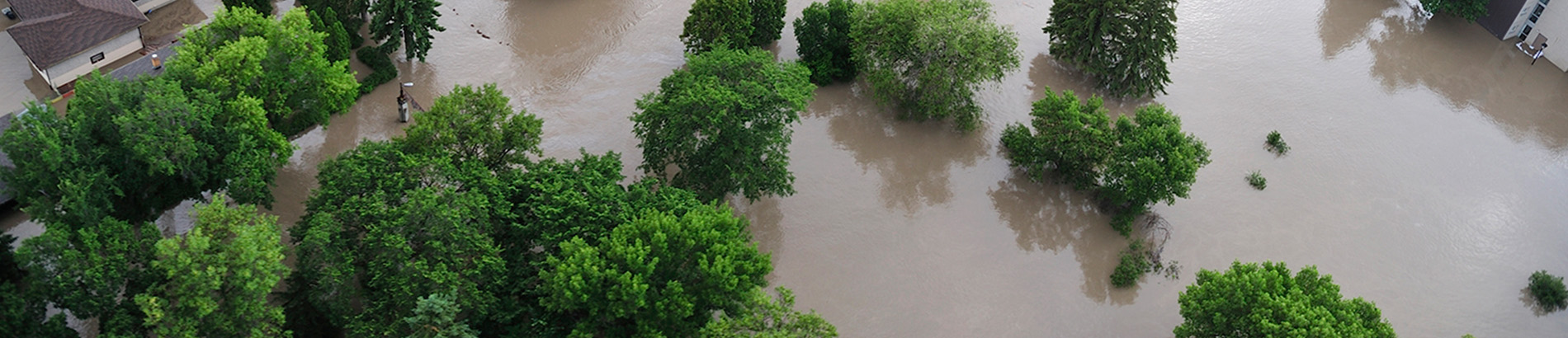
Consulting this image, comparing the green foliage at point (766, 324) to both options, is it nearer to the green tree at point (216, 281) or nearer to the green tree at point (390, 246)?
the green tree at point (390, 246)

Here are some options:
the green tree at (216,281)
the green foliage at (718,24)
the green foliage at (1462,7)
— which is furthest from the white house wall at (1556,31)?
the green tree at (216,281)

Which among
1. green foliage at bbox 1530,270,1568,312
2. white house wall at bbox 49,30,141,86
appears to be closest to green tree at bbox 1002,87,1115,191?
green foliage at bbox 1530,270,1568,312

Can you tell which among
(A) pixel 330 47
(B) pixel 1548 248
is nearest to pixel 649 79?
(A) pixel 330 47

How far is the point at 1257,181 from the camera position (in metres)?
45.7

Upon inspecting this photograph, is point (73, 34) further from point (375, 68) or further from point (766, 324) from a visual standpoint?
point (766, 324)

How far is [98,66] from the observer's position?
46.0 metres

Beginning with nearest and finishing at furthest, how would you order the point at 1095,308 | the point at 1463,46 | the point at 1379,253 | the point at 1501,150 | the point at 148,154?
1. the point at 148,154
2. the point at 1095,308
3. the point at 1379,253
4. the point at 1501,150
5. the point at 1463,46

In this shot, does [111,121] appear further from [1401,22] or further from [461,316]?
[1401,22]

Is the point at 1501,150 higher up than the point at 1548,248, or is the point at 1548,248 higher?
the point at 1501,150

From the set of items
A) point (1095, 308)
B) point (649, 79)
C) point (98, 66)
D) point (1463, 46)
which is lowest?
point (1095, 308)

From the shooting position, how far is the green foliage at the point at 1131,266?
4116cm

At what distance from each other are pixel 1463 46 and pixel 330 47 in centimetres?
5092

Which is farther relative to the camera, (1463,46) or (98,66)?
(1463,46)

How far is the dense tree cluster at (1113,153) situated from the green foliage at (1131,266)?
2.73ft
